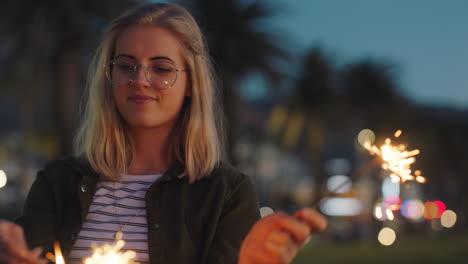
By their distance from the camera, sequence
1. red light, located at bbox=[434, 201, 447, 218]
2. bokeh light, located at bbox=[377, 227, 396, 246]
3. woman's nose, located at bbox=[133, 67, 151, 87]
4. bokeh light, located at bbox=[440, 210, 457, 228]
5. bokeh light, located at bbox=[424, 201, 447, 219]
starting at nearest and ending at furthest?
1. woman's nose, located at bbox=[133, 67, 151, 87]
2. bokeh light, located at bbox=[377, 227, 396, 246]
3. bokeh light, located at bbox=[424, 201, 447, 219]
4. bokeh light, located at bbox=[440, 210, 457, 228]
5. red light, located at bbox=[434, 201, 447, 218]

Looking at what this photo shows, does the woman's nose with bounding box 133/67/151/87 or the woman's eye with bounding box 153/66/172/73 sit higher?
the woman's eye with bounding box 153/66/172/73

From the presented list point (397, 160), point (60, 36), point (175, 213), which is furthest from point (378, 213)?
point (60, 36)

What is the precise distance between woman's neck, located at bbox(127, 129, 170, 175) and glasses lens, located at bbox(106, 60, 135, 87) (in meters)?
0.22

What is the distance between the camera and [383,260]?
1616 cm

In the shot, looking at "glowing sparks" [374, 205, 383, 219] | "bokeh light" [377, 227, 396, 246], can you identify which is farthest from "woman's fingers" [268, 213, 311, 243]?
"bokeh light" [377, 227, 396, 246]

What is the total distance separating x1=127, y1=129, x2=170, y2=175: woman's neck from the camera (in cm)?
228

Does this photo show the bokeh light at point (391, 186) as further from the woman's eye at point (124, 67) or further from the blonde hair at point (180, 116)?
the woman's eye at point (124, 67)

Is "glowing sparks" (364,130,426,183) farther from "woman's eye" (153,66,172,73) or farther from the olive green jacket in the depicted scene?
"woman's eye" (153,66,172,73)

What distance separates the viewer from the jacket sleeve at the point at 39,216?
2055 millimetres

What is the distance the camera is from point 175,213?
2082 millimetres

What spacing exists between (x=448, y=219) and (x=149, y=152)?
45.8 meters

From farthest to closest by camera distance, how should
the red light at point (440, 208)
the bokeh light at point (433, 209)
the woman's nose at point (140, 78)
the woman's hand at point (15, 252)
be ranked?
1. the red light at point (440, 208)
2. the bokeh light at point (433, 209)
3. the woman's nose at point (140, 78)
4. the woman's hand at point (15, 252)

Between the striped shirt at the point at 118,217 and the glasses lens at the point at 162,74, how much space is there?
13.3 inches

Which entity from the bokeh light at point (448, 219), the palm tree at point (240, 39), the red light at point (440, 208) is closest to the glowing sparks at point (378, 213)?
the palm tree at point (240, 39)
